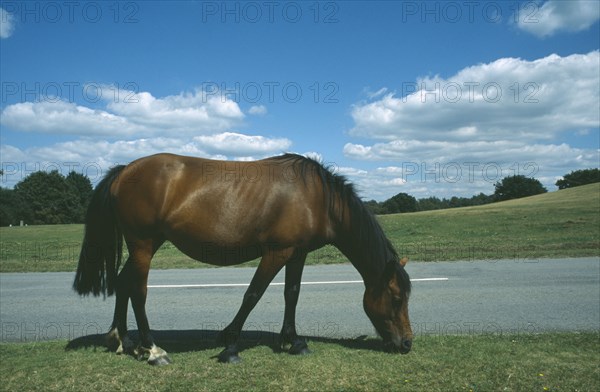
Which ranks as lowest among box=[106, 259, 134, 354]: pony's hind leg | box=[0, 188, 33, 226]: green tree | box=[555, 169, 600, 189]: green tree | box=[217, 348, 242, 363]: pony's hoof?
box=[217, 348, 242, 363]: pony's hoof

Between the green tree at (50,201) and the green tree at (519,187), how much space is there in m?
73.5

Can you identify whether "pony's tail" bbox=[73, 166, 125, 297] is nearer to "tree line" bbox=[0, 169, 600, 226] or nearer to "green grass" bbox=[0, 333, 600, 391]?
"green grass" bbox=[0, 333, 600, 391]

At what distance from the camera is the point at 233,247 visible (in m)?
4.46

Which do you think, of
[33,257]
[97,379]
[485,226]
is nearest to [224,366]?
[97,379]

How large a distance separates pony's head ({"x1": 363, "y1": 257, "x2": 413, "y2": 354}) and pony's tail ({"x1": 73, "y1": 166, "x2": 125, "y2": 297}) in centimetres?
308

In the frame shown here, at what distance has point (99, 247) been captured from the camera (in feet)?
16.5

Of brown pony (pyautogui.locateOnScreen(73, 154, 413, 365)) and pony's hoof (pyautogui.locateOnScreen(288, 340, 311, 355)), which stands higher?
brown pony (pyautogui.locateOnScreen(73, 154, 413, 365))

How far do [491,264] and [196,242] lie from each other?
31.5ft

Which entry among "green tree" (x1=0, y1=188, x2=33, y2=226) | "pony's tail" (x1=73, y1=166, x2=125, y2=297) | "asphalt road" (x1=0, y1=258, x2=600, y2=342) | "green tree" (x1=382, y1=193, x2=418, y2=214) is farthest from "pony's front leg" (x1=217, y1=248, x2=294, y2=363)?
"green tree" (x1=0, y1=188, x2=33, y2=226)

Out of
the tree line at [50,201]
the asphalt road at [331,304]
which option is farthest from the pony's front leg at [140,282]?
the tree line at [50,201]

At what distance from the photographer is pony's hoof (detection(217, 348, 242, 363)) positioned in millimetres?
4227

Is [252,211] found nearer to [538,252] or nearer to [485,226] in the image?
[538,252]

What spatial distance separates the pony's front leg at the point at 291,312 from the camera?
4.63 metres

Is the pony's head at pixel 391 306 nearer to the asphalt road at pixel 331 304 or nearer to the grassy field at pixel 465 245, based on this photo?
the asphalt road at pixel 331 304
